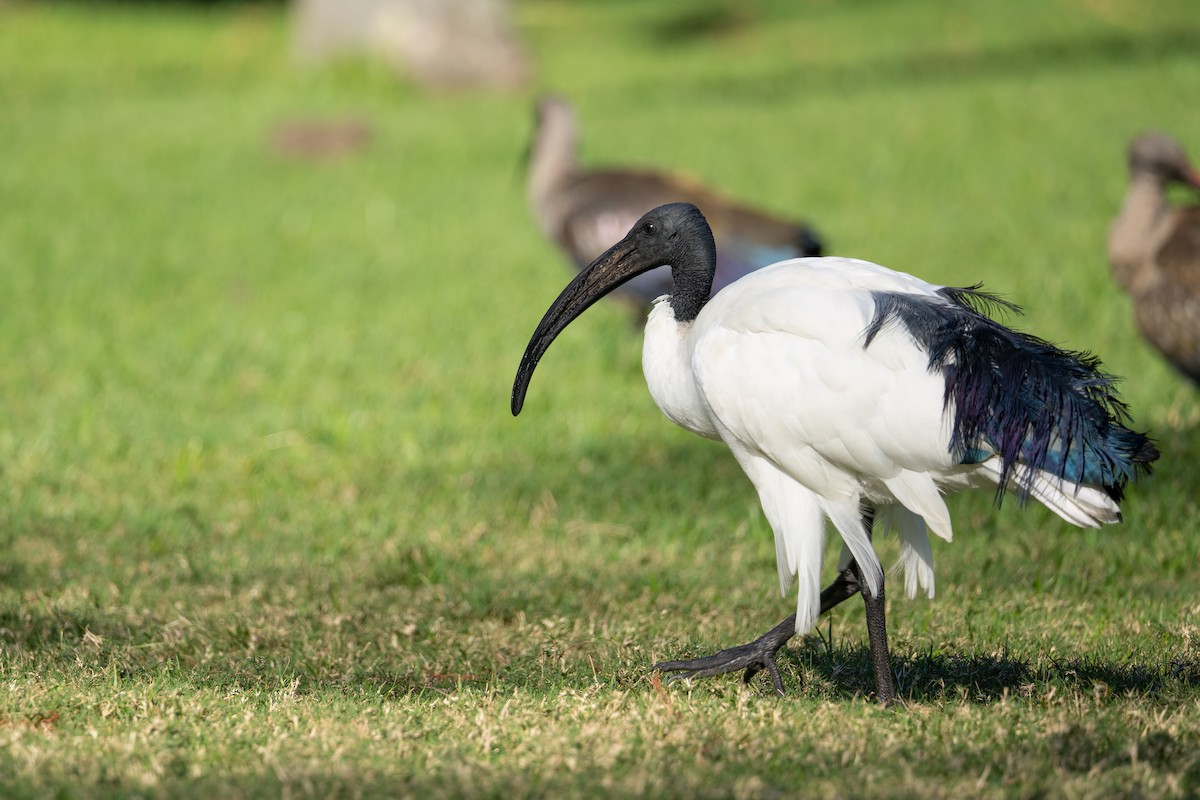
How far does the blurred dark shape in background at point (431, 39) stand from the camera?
55.0 ft

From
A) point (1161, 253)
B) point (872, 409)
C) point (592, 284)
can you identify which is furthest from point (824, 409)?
point (1161, 253)

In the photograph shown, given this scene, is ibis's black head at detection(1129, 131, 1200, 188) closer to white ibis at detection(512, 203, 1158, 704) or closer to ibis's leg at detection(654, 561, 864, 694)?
white ibis at detection(512, 203, 1158, 704)

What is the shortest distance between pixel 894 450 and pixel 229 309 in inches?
257

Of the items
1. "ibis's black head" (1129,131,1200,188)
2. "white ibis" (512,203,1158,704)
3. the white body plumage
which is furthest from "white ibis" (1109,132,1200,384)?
the white body plumage

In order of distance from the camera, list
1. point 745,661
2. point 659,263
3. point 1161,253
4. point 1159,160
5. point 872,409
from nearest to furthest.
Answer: point 872,409
point 745,661
point 659,263
point 1161,253
point 1159,160

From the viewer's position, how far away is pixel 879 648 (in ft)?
13.2

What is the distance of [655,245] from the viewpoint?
4418mm

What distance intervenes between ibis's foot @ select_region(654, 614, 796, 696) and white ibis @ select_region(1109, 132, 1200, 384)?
343 centimetres

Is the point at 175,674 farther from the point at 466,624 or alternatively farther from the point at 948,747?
the point at 948,747

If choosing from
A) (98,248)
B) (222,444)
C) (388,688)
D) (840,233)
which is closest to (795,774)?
(388,688)

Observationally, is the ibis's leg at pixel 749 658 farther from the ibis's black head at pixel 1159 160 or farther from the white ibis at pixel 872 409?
the ibis's black head at pixel 1159 160

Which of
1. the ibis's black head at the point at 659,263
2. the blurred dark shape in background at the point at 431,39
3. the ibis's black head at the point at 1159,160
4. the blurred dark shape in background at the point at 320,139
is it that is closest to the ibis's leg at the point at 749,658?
the ibis's black head at the point at 659,263

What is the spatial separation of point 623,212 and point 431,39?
28.0 ft

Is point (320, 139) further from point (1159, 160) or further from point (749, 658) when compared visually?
point (749, 658)
